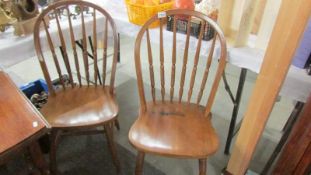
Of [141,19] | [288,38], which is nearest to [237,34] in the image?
[288,38]

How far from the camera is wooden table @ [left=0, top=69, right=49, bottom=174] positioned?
699mm

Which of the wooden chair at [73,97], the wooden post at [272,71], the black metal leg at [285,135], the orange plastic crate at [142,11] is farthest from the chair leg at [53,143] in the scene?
the black metal leg at [285,135]

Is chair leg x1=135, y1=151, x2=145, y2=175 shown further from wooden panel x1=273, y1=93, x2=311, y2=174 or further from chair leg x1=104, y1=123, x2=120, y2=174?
wooden panel x1=273, y1=93, x2=311, y2=174

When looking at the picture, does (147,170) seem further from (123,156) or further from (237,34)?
(237,34)

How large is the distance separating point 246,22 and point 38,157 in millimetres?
1133

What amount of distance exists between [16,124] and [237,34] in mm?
1051

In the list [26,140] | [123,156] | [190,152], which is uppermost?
[26,140]

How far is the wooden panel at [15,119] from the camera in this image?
71cm

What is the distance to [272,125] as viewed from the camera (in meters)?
1.85

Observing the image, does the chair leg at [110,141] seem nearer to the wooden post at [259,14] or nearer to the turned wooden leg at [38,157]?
the turned wooden leg at [38,157]

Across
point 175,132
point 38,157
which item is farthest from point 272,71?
point 38,157

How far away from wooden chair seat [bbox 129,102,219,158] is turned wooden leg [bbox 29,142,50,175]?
1.27 feet

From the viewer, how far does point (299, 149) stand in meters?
0.92

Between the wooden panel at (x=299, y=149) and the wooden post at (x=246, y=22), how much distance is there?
18.9 inches
